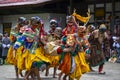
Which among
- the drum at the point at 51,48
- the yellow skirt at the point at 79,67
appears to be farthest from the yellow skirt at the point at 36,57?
the yellow skirt at the point at 79,67

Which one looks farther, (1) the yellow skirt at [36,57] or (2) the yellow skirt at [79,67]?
(1) the yellow skirt at [36,57]

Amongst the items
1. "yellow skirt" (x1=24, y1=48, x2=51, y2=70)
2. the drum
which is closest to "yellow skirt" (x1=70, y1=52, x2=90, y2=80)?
the drum

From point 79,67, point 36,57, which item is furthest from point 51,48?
point 79,67

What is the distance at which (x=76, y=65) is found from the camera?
31.9 feet

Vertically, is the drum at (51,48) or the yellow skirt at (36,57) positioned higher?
the drum at (51,48)

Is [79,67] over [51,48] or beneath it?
beneath

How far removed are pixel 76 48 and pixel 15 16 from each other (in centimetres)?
1743

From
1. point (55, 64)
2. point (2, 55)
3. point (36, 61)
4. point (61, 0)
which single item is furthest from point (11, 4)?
point (36, 61)

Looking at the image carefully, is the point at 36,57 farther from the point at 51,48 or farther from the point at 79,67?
the point at 79,67

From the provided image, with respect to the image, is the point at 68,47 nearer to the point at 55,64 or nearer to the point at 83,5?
the point at 55,64

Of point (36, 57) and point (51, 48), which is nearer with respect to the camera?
point (51, 48)

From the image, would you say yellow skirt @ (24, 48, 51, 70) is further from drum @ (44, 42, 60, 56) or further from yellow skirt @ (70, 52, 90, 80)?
yellow skirt @ (70, 52, 90, 80)

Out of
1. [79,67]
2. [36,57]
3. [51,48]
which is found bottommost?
[79,67]

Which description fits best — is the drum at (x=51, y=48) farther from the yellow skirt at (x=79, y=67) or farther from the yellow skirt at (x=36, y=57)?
the yellow skirt at (x=79, y=67)
